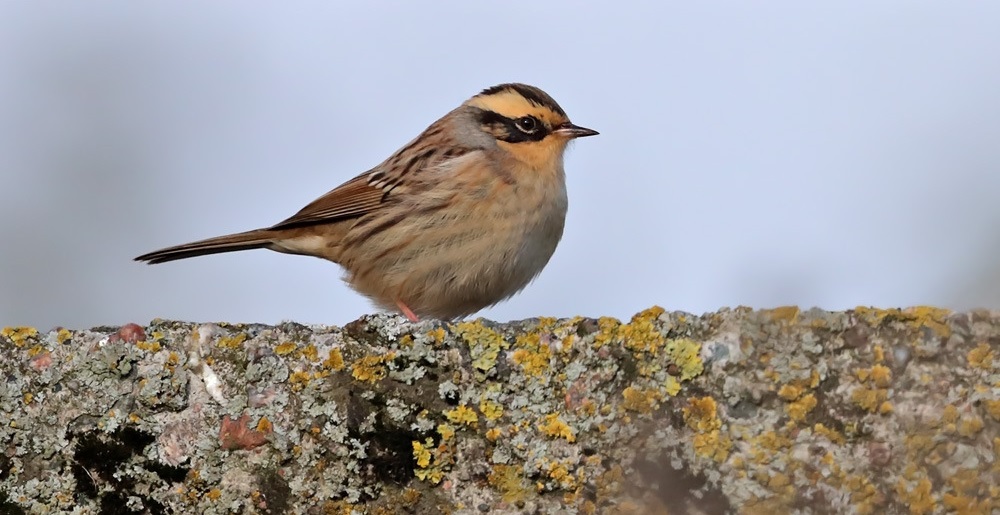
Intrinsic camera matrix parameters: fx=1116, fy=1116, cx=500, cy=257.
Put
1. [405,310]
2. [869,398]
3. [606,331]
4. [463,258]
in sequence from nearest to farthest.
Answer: [869,398] < [606,331] < [463,258] < [405,310]

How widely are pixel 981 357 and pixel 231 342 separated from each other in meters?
1.50

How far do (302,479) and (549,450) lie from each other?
0.50m

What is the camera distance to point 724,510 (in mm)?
1998

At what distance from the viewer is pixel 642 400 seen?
216cm

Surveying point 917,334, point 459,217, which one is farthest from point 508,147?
point 917,334

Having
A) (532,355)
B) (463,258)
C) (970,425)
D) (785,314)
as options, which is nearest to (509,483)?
(532,355)

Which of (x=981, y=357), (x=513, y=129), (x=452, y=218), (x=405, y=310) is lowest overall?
(x=981, y=357)

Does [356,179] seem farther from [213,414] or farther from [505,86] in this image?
[213,414]

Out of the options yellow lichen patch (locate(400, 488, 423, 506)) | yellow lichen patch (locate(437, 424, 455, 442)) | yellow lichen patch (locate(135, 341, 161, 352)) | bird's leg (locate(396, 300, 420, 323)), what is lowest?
yellow lichen patch (locate(400, 488, 423, 506))

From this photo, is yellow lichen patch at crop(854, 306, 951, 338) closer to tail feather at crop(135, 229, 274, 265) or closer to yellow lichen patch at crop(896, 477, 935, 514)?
yellow lichen patch at crop(896, 477, 935, 514)

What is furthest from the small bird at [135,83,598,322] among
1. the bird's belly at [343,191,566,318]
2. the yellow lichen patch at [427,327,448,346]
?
the yellow lichen patch at [427,327,448,346]

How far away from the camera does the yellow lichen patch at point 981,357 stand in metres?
2.04

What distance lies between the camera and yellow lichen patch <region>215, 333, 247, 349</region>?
2393 millimetres

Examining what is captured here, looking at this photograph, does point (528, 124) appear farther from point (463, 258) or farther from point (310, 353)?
point (310, 353)
